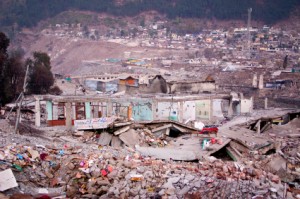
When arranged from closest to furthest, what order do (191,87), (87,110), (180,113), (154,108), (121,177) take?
(121,177)
(87,110)
(154,108)
(180,113)
(191,87)

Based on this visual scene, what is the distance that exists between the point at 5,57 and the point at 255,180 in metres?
18.1

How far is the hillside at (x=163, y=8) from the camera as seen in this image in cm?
7581

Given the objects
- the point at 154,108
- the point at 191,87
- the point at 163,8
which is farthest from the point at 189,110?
the point at 163,8

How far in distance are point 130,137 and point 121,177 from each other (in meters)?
3.37

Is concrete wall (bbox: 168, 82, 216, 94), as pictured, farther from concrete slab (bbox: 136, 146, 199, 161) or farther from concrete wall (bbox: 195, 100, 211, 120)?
concrete slab (bbox: 136, 146, 199, 161)

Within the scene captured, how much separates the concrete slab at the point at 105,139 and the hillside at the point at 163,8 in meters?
67.4

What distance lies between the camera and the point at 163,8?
263 feet

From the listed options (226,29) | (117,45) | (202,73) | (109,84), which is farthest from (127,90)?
(226,29)

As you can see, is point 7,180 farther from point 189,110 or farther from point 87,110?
point 189,110


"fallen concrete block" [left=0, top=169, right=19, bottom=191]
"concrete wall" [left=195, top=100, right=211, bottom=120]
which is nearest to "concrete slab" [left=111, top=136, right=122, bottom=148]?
"fallen concrete block" [left=0, top=169, right=19, bottom=191]

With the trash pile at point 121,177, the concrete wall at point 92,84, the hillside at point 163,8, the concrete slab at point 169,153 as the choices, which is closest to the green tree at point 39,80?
the concrete wall at point 92,84

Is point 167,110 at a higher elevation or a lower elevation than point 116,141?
higher

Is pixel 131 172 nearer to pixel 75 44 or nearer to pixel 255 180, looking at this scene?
pixel 255 180

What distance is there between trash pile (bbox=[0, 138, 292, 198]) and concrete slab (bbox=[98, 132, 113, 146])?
2.33 m
